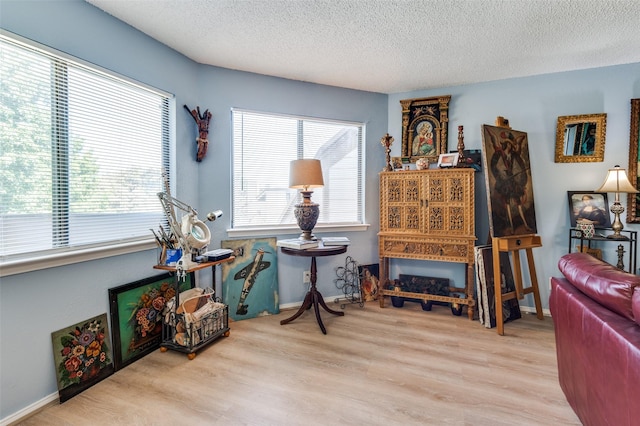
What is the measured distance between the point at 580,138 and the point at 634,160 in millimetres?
468

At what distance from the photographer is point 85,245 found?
1.99 metres

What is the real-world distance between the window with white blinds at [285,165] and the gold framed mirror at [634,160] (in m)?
2.50

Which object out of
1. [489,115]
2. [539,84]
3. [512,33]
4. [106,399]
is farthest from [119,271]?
[539,84]

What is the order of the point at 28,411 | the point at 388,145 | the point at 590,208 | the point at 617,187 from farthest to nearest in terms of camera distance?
the point at 388,145 → the point at 590,208 → the point at 617,187 → the point at 28,411

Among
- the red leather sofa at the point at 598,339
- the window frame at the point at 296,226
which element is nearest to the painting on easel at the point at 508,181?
the red leather sofa at the point at 598,339

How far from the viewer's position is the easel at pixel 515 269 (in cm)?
267

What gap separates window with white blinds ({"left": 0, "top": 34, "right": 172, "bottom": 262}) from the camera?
64.7 inches

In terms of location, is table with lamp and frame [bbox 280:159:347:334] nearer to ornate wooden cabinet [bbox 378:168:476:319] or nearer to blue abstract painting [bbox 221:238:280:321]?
blue abstract painting [bbox 221:238:280:321]

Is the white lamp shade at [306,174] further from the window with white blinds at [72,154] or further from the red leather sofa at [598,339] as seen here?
the red leather sofa at [598,339]

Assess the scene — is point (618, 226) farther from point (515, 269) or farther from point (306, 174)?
point (306, 174)

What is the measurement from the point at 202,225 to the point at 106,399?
122 centimetres

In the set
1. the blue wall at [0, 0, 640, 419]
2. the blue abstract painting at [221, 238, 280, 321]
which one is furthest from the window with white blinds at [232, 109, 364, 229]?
the blue abstract painting at [221, 238, 280, 321]

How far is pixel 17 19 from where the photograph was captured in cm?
162

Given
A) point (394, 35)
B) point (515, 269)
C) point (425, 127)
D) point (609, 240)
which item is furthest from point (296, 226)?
point (609, 240)
